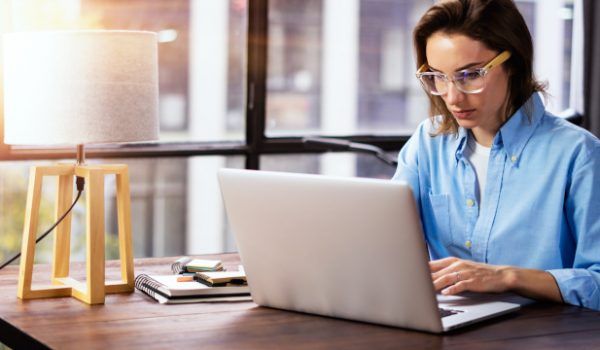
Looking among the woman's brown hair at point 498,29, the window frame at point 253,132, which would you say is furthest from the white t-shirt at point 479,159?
the window frame at point 253,132

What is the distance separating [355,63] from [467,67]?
221cm

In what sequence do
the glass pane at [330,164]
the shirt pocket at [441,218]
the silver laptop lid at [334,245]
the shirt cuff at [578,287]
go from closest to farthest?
the silver laptop lid at [334,245] < the shirt cuff at [578,287] < the shirt pocket at [441,218] < the glass pane at [330,164]

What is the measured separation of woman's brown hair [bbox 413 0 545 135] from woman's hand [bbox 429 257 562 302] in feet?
1.48

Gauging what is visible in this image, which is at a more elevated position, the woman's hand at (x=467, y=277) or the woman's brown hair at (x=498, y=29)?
the woman's brown hair at (x=498, y=29)

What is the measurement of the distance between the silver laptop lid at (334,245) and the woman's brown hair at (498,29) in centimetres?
68

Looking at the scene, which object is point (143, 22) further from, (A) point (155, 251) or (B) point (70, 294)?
(B) point (70, 294)

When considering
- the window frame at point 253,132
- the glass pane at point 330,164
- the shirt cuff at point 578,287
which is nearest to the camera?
the shirt cuff at point 578,287

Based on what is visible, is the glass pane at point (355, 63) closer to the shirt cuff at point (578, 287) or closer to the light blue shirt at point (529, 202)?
the light blue shirt at point (529, 202)

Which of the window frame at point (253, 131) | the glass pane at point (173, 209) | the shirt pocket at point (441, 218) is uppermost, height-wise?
the window frame at point (253, 131)

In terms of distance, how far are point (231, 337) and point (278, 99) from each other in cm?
248

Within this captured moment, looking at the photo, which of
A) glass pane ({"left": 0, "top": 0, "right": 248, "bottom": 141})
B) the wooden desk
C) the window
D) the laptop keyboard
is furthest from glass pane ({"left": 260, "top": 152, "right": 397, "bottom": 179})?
the laptop keyboard

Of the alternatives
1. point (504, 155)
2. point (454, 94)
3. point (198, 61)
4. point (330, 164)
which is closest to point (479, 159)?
point (504, 155)

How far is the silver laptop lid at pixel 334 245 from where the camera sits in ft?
5.55

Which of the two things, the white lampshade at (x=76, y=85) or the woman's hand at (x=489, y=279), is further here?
the white lampshade at (x=76, y=85)
